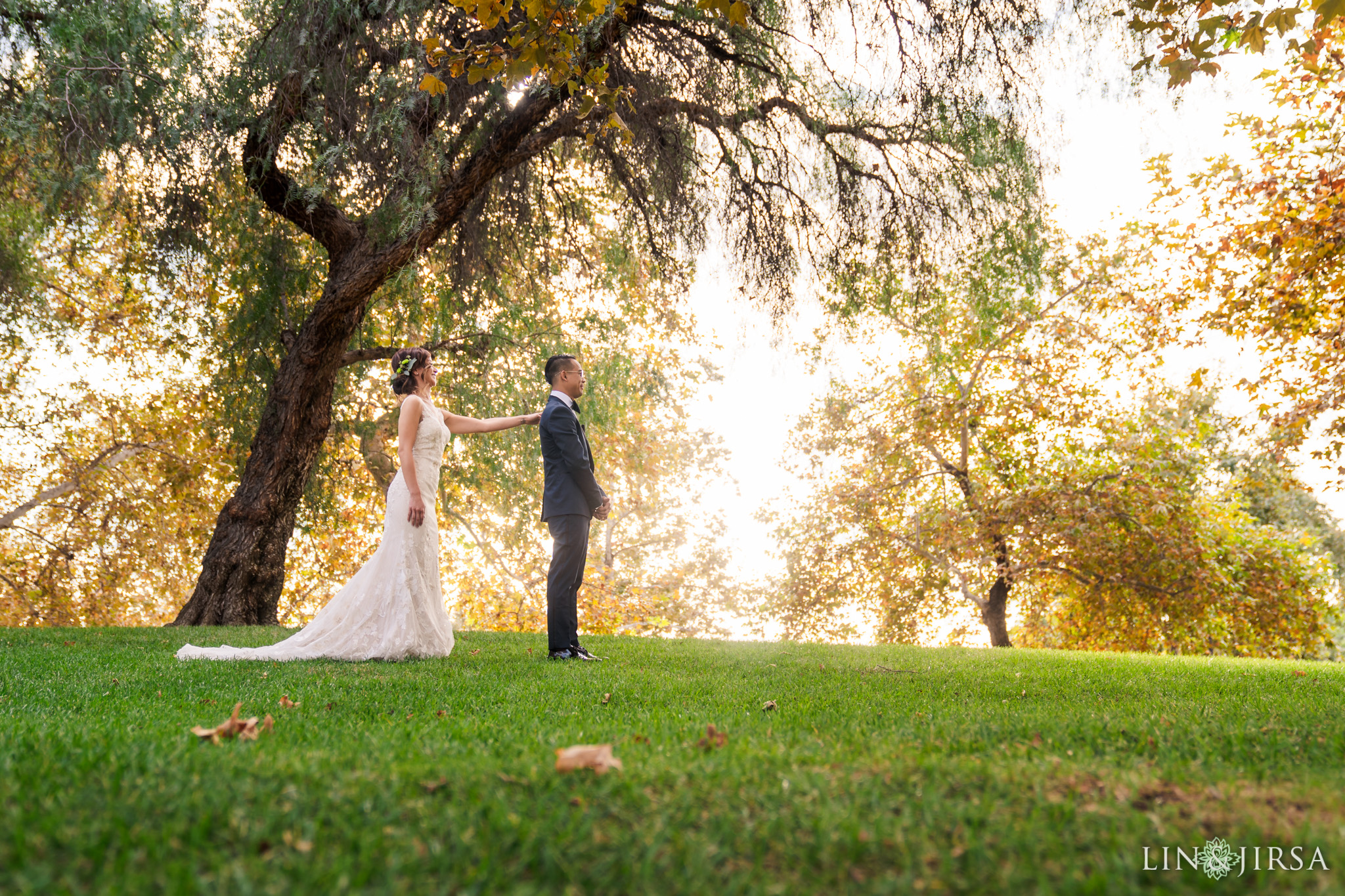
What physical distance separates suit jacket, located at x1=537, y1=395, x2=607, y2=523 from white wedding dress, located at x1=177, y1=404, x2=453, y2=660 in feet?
3.43

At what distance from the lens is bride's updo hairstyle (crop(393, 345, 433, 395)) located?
657 cm

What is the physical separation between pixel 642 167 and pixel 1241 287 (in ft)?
27.5

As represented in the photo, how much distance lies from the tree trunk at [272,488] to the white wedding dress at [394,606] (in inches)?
165

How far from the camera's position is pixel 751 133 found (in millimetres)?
8586

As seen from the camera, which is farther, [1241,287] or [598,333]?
[598,333]

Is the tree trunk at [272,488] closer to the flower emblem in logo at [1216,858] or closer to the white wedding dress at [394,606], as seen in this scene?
the white wedding dress at [394,606]

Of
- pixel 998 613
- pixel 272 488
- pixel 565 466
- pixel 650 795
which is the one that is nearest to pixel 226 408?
pixel 272 488

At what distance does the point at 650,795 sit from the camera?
204cm

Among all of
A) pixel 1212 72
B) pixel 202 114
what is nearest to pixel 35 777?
pixel 1212 72

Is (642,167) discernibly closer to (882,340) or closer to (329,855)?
(329,855)

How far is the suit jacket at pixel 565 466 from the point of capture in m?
6.41

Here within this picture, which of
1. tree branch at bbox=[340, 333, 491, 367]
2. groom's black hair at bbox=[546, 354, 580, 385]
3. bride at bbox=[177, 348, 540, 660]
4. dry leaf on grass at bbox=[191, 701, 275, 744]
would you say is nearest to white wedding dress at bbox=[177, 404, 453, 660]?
bride at bbox=[177, 348, 540, 660]

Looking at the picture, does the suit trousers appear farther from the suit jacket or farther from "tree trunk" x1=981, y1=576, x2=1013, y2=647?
"tree trunk" x1=981, y1=576, x2=1013, y2=647

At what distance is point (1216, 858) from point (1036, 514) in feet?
50.9
